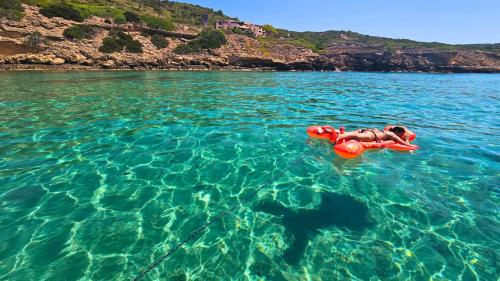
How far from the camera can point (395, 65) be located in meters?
69.3

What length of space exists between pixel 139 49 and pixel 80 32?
8.72 m

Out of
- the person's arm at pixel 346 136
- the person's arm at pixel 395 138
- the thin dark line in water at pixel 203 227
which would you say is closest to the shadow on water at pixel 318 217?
the thin dark line in water at pixel 203 227

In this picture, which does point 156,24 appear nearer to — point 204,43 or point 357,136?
point 204,43

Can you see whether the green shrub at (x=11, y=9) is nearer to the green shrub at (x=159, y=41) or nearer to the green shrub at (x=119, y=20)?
the green shrub at (x=119, y=20)

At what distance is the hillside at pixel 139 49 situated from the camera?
37719mm

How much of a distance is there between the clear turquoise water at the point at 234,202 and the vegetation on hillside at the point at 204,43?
43.4 metres

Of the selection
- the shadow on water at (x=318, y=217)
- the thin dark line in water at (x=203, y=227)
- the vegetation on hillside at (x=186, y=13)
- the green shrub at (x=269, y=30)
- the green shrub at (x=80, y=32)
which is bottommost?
the thin dark line in water at (x=203, y=227)

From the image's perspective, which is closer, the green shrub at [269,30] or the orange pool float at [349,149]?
the orange pool float at [349,149]

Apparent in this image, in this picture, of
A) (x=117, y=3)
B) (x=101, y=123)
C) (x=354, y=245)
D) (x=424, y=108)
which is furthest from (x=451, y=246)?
(x=117, y=3)

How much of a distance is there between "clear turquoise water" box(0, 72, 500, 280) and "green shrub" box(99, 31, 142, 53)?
3668 centimetres

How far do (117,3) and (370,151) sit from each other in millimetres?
78563

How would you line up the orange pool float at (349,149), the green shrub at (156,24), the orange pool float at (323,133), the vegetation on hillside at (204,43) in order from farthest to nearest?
the green shrub at (156,24)
the vegetation on hillside at (204,43)
the orange pool float at (323,133)
the orange pool float at (349,149)

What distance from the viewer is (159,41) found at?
51.1 meters

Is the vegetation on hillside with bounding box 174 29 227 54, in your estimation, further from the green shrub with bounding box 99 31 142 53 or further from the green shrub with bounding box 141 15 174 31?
the green shrub with bounding box 99 31 142 53
